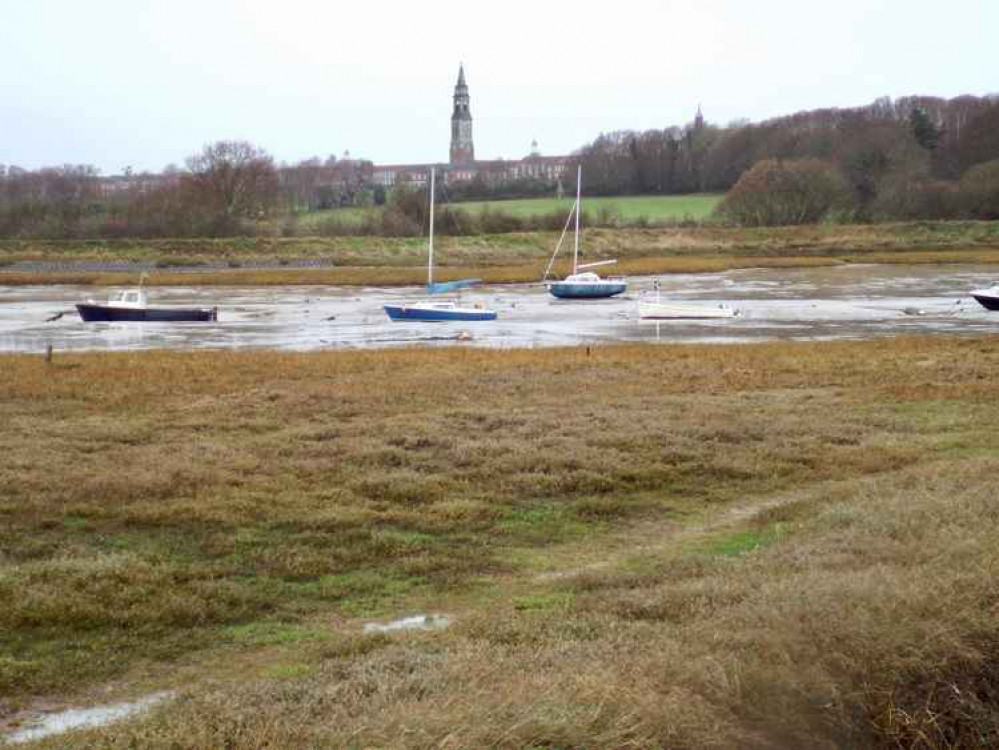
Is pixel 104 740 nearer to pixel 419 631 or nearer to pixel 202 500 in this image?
pixel 419 631

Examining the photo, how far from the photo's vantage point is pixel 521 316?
159 feet

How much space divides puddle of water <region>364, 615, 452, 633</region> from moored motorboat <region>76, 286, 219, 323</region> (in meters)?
37.7

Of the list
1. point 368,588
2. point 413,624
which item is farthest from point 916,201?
point 413,624

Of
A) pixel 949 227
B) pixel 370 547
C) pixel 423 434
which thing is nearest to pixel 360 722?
pixel 370 547

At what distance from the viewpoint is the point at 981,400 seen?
20.5m

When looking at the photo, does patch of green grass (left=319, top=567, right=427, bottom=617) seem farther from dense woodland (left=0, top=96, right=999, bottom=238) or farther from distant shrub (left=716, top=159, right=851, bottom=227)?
distant shrub (left=716, top=159, right=851, bottom=227)

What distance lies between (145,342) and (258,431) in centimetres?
2244

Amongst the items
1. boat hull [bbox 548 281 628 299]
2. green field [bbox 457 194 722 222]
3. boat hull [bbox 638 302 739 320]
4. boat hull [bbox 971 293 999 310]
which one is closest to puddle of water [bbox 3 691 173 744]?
boat hull [bbox 638 302 739 320]

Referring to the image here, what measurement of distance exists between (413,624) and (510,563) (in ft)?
6.57

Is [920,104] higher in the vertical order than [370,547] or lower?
higher

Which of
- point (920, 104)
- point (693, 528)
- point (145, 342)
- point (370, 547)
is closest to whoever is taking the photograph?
point (370, 547)

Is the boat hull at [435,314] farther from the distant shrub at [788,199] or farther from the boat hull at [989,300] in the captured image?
the distant shrub at [788,199]

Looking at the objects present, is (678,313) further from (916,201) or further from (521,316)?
(916,201)

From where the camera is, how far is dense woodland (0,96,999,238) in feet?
334
